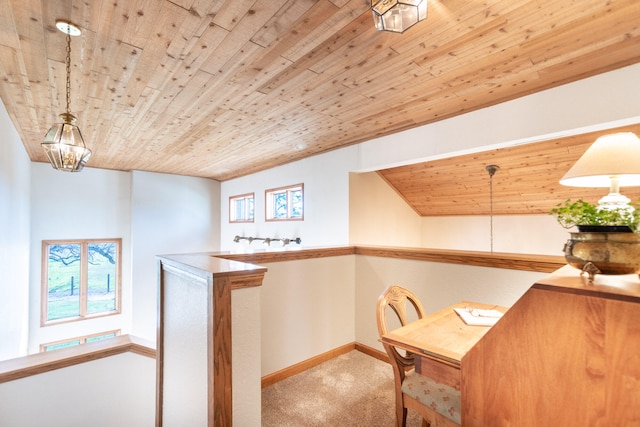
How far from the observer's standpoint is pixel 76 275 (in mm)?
6031

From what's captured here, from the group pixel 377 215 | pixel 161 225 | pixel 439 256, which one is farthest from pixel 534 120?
pixel 161 225

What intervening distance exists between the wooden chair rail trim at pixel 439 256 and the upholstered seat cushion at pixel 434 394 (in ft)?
3.81

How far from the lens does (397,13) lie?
1206mm

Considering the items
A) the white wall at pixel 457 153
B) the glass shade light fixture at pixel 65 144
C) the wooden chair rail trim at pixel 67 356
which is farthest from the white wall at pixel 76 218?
the glass shade light fixture at pixel 65 144

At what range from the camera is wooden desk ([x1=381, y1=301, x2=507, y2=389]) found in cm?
138

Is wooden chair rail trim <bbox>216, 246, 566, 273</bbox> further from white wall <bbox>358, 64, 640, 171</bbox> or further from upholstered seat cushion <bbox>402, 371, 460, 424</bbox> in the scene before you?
upholstered seat cushion <bbox>402, 371, 460, 424</bbox>

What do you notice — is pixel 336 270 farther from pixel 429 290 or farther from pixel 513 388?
pixel 513 388

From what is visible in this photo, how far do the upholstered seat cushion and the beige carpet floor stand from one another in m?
0.68

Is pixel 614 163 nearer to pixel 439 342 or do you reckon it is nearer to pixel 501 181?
pixel 439 342

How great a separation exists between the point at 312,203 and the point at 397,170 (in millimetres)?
1327

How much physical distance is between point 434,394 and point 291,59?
2.17 metres

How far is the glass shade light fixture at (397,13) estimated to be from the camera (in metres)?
1.16

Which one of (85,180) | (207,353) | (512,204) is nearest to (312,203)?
(512,204)

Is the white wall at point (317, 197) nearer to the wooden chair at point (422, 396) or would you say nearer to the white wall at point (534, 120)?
the white wall at point (534, 120)
